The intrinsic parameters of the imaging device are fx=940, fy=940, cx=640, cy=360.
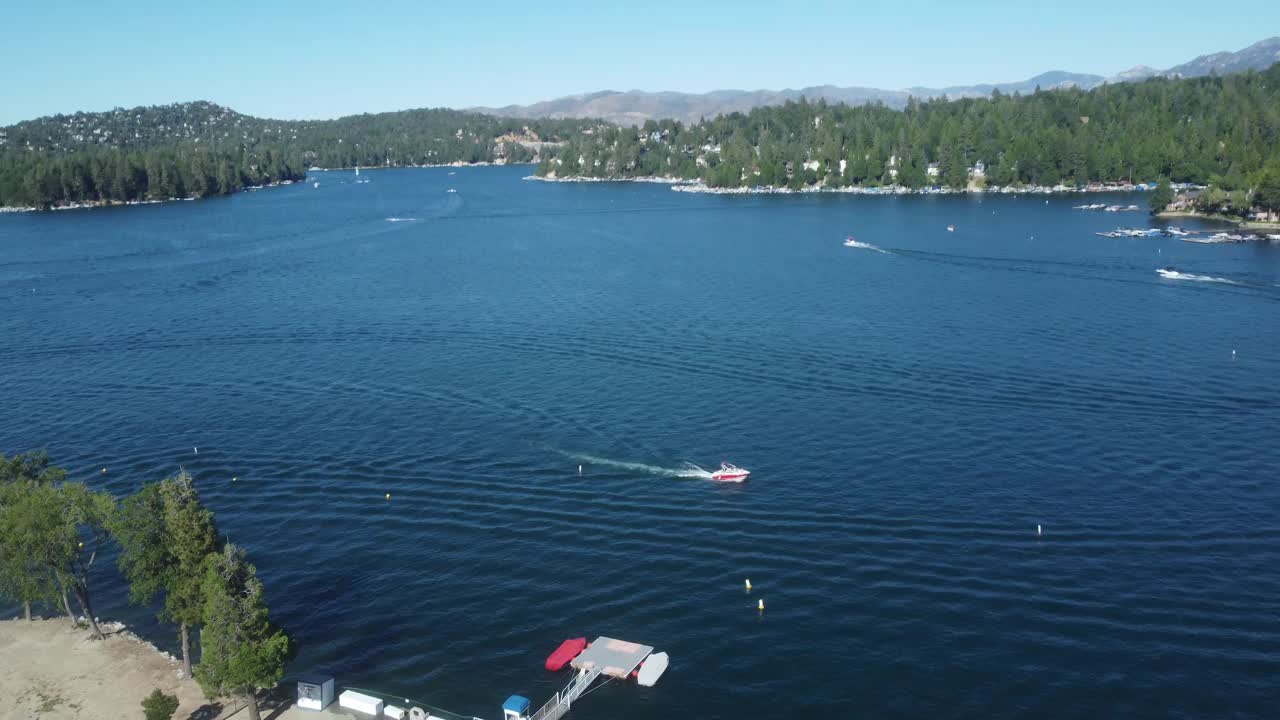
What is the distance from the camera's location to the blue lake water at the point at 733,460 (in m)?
22.7

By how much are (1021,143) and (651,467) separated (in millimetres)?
127369

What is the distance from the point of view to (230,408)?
40.9 metres

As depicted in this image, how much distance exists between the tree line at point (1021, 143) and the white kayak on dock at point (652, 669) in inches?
4281

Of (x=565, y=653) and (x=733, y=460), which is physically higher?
(x=733, y=460)

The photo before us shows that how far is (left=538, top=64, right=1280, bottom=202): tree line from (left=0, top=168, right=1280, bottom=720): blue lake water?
72.2 m

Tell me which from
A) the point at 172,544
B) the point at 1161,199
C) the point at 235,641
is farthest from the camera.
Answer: the point at 1161,199

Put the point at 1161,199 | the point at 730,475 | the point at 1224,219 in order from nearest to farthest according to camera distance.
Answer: the point at 730,475, the point at 1224,219, the point at 1161,199

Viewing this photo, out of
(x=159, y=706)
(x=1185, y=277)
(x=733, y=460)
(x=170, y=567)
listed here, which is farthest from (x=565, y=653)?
(x=1185, y=277)

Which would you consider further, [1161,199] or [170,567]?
[1161,199]

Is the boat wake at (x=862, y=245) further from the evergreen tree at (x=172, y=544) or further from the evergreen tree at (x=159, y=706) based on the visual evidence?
the evergreen tree at (x=159, y=706)

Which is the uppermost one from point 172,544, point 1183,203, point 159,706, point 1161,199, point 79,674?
point 1161,199

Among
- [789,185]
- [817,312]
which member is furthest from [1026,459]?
[789,185]

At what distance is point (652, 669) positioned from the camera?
21.9m

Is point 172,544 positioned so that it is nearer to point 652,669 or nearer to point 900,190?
point 652,669
